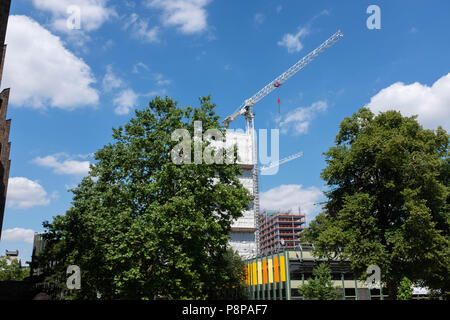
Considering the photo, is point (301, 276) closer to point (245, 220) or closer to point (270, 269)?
point (270, 269)

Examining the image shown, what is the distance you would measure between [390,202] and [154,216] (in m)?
19.5

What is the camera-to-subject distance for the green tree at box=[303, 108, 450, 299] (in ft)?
92.7

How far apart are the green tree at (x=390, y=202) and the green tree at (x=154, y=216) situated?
8931 mm

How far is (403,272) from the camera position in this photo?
29844 mm

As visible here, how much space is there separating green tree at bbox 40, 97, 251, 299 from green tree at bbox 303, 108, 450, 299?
29.3ft

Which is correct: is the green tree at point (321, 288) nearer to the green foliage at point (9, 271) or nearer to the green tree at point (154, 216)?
the green tree at point (154, 216)

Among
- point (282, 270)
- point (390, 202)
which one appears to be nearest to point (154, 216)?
point (390, 202)

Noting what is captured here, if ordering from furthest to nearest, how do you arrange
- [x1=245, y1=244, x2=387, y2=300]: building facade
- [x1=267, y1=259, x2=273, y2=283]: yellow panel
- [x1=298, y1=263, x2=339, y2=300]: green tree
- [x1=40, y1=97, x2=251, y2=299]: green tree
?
[x1=267, y1=259, x2=273, y2=283]: yellow panel → [x1=245, y1=244, x2=387, y2=300]: building facade → [x1=298, y1=263, x2=339, y2=300]: green tree → [x1=40, y1=97, x2=251, y2=299]: green tree

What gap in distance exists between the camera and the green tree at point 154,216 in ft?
86.5

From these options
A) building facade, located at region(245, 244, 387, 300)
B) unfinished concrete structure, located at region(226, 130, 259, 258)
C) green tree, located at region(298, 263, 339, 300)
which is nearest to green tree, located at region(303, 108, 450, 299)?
green tree, located at region(298, 263, 339, 300)

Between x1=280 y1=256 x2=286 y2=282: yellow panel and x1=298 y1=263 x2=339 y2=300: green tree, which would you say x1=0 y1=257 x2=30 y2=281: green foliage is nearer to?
x1=280 y1=256 x2=286 y2=282: yellow panel

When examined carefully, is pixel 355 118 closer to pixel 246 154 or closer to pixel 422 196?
pixel 422 196

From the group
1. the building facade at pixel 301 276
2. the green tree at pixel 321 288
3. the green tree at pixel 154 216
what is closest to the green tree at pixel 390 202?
the green tree at pixel 321 288
